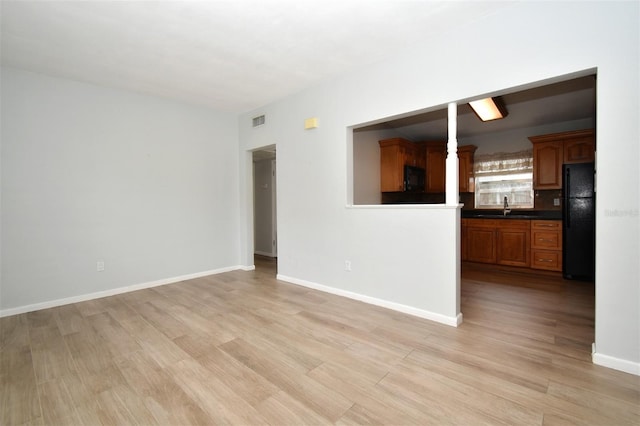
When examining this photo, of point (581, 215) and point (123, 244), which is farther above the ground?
point (581, 215)

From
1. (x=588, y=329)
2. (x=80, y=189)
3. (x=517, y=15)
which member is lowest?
(x=588, y=329)

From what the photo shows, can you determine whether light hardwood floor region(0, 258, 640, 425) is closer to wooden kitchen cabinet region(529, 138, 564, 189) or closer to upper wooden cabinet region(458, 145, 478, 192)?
wooden kitchen cabinet region(529, 138, 564, 189)

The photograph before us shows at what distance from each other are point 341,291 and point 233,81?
3035mm

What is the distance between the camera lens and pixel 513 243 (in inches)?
199

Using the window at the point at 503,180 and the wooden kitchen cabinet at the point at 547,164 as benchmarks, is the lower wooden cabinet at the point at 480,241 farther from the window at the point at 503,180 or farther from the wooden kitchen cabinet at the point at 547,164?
the wooden kitchen cabinet at the point at 547,164

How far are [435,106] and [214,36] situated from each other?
2.22 m

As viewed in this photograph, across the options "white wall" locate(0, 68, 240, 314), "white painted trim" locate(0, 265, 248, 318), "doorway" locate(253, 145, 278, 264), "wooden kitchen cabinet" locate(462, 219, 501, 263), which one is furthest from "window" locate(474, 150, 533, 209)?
"white painted trim" locate(0, 265, 248, 318)

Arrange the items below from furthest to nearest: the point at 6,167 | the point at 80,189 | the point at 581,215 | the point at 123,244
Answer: the point at 581,215
the point at 123,244
the point at 80,189
the point at 6,167

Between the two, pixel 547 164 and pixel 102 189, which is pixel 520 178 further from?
pixel 102 189

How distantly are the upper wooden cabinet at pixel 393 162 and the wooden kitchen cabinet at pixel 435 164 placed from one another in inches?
34.1

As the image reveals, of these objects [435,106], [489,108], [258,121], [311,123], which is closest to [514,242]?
[489,108]

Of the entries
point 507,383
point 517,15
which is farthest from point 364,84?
point 507,383

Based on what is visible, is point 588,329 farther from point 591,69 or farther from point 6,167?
point 6,167

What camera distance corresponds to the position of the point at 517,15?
229 cm
